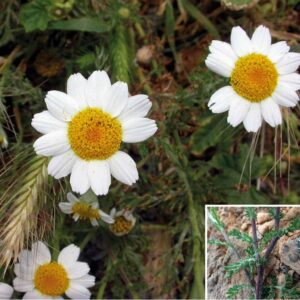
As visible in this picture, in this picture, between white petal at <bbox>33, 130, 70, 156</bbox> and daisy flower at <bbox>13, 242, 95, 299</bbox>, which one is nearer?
white petal at <bbox>33, 130, 70, 156</bbox>

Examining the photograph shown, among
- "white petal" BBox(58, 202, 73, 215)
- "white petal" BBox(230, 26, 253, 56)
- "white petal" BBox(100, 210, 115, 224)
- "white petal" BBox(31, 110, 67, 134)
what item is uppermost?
"white petal" BBox(230, 26, 253, 56)

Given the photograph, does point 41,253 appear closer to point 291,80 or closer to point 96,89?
point 96,89

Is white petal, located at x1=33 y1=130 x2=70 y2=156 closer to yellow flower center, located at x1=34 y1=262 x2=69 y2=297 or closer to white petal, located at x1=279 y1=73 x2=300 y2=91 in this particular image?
yellow flower center, located at x1=34 y1=262 x2=69 y2=297

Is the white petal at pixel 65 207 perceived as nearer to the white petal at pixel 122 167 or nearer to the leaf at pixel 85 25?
the white petal at pixel 122 167

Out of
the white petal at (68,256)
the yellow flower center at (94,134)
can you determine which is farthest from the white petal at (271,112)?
the white petal at (68,256)

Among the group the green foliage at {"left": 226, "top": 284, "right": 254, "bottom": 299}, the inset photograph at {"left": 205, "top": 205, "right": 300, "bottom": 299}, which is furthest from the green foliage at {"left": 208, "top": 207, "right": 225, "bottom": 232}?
the green foliage at {"left": 226, "top": 284, "right": 254, "bottom": 299}

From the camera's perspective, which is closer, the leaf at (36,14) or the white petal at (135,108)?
the white petal at (135,108)
